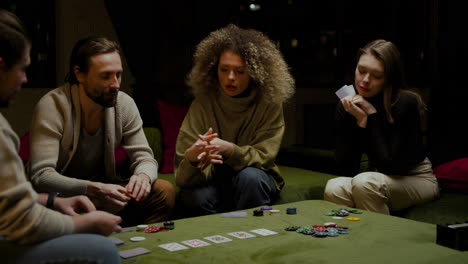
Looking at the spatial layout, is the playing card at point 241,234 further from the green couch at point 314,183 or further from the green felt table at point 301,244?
the green couch at point 314,183

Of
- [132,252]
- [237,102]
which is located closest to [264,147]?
[237,102]

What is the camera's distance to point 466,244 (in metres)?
1.96

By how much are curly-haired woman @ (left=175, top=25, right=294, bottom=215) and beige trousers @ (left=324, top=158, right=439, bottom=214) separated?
17.3 inches

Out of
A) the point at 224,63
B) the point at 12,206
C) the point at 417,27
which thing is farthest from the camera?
the point at 417,27

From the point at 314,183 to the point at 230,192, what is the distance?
0.68 metres

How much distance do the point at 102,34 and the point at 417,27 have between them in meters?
2.87

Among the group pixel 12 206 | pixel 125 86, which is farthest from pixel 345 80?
pixel 12 206

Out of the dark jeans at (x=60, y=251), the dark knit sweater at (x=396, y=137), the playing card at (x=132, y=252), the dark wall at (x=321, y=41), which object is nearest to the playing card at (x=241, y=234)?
the playing card at (x=132, y=252)

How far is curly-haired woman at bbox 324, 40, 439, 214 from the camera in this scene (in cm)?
297

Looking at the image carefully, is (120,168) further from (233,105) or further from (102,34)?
(102,34)

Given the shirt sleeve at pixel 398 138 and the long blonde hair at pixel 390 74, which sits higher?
the long blonde hair at pixel 390 74

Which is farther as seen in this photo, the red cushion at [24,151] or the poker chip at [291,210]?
the red cushion at [24,151]

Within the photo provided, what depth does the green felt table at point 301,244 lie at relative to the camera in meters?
1.85

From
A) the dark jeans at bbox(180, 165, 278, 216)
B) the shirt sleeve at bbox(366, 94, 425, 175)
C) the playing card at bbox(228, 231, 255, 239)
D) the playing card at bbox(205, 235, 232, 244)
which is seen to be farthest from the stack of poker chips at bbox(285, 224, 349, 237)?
the shirt sleeve at bbox(366, 94, 425, 175)
